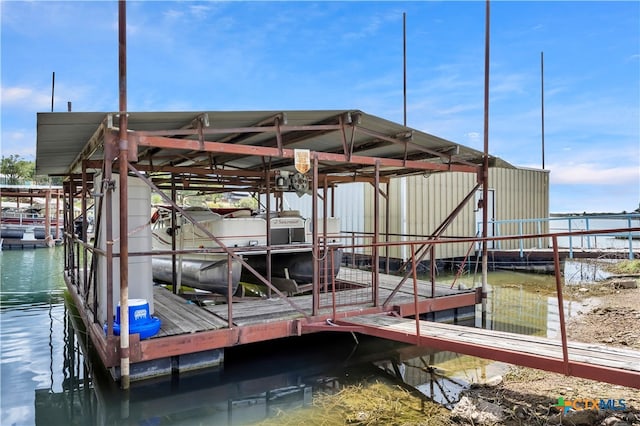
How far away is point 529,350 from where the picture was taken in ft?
13.8

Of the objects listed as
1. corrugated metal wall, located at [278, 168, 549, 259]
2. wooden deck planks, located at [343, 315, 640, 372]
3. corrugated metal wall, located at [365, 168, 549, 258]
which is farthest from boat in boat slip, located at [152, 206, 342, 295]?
corrugated metal wall, located at [365, 168, 549, 258]

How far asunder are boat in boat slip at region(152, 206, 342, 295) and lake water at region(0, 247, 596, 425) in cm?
167

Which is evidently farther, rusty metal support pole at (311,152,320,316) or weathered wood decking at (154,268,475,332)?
rusty metal support pole at (311,152,320,316)

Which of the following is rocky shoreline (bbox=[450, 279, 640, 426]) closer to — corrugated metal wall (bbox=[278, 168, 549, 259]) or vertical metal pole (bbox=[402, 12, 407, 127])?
corrugated metal wall (bbox=[278, 168, 549, 259])

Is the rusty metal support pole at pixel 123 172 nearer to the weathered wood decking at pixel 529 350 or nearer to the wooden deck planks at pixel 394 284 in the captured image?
the weathered wood decking at pixel 529 350

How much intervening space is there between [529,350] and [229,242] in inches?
194

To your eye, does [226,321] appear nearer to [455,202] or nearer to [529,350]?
[529,350]

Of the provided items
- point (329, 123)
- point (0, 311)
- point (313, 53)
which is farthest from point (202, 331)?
point (313, 53)

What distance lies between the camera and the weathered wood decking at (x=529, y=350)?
142 inches

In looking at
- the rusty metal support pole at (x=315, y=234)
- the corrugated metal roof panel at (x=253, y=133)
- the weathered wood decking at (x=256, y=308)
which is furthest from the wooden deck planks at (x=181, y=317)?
the corrugated metal roof panel at (x=253, y=133)

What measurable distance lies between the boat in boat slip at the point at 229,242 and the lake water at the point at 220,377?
1667 millimetres

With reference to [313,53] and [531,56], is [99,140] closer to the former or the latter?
[313,53]

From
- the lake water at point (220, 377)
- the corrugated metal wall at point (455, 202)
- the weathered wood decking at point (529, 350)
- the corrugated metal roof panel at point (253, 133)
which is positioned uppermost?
the corrugated metal roof panel at point (253, 133)

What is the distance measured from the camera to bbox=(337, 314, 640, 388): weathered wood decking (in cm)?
361
